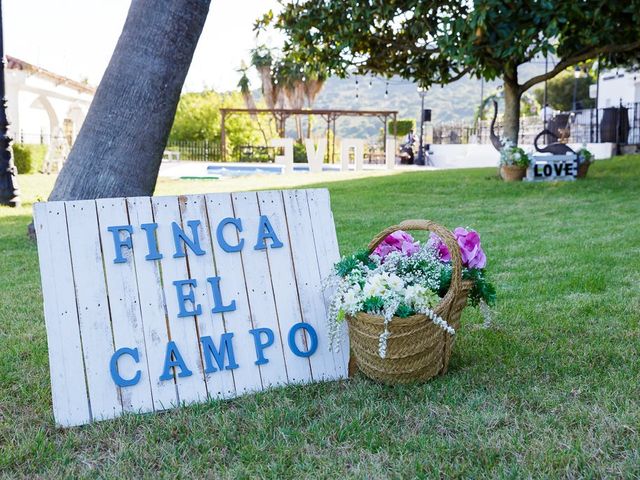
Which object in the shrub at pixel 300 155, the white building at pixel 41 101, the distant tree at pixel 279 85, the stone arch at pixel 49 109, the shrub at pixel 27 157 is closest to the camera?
the shrub at pixel 27 157

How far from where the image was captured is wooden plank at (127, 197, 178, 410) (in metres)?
3.02

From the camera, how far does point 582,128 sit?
27.0m

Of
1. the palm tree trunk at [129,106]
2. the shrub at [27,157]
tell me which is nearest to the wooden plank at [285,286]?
the palm tree trunk at [129,106]

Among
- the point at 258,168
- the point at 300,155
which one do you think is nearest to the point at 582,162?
the point at 258,168

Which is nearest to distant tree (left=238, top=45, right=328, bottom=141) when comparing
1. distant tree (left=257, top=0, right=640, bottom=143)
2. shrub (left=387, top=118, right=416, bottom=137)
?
shrub (left=387, top=118, right=416, bottom=137)

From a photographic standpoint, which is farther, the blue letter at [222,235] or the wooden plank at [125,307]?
the blue letter at [222,235]

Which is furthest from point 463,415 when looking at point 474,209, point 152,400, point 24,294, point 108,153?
point 474,209

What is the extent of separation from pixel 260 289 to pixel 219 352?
0.37 m

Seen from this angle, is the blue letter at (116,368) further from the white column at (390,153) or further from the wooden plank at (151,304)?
the white column at (390,153)

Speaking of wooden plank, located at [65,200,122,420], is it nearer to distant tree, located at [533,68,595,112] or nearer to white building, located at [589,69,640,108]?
white building, located at [589,69,640,108]

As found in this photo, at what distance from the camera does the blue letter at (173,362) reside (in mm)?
3043

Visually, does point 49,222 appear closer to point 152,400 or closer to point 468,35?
point 152,400

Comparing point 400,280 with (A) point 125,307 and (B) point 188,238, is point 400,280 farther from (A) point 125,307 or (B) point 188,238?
(A) point 125,307

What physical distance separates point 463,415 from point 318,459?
69cm
